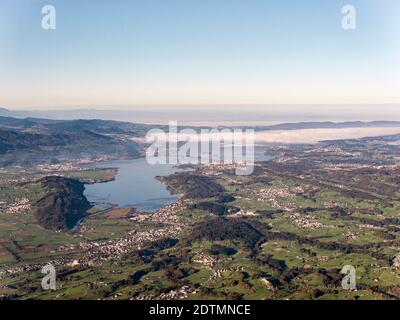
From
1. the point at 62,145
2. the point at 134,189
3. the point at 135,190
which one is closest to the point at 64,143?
the point at 62,145

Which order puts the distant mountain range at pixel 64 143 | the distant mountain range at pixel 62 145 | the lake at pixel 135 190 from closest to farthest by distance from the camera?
the lake at pixel 135 190
the distant mountain range at pixel 62 145
the distant mountain range at pixel 64 143

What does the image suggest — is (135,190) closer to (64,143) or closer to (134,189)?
(134,189)

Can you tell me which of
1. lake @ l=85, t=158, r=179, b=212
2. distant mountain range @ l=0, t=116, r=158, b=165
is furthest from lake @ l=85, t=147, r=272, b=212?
distant mountain range @ l=0, t=116, r=158, b=165

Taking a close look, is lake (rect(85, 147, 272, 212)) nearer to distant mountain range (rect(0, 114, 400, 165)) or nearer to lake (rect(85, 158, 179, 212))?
lake (rect(85, 158, 179, 212))

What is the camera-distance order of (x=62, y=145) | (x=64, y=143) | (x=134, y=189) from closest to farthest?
1. (x=134, y=189)
2. (x=62, y=145)
3. (x=64, y=143)

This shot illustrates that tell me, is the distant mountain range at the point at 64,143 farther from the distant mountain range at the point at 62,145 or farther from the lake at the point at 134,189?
the lake at the point at 134,189

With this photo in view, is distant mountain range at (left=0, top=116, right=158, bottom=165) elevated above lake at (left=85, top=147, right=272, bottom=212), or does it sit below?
above

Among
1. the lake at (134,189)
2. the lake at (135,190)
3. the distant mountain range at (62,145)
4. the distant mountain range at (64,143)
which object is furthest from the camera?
the distant mountain range at (64,143)

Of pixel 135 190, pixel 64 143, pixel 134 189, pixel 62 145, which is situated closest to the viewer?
pixel 135 190

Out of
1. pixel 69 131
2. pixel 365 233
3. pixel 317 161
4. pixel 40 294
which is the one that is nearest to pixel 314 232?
pixel 365 233

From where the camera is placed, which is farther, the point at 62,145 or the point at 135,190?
the point at 62,145

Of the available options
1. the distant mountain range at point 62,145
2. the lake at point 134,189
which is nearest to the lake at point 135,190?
the lake at point 134,189
